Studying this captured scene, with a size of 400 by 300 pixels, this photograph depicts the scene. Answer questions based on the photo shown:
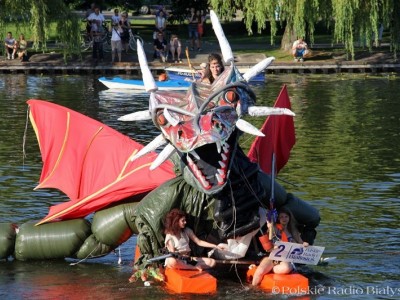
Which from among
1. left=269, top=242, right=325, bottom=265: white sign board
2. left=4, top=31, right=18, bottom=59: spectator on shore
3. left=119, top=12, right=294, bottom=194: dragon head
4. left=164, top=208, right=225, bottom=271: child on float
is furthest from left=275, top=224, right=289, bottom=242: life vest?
left=4, top=31, right=18, bottom=59: spectator on shore

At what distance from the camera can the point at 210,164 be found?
12.3 metres

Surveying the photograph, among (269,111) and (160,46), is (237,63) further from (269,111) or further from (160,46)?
(269,111)

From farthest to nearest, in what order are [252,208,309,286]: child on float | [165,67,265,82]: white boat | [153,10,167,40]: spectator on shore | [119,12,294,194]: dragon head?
[153,10,167,40]: spectator on shore, [165,67,265,82]: white boat, [252,208,309,286]: child on float, [119,12,294,194]: dragon head

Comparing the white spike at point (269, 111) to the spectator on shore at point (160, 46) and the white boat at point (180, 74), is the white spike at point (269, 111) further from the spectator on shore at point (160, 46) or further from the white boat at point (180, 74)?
the spectator on shore at point (160, 46)

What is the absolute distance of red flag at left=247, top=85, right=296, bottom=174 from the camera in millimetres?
14219

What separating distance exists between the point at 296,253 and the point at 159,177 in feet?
7.01

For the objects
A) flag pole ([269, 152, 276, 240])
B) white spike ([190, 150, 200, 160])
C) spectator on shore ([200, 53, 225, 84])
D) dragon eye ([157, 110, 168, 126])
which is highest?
spectator on shore ([200, 53, 225, 84])

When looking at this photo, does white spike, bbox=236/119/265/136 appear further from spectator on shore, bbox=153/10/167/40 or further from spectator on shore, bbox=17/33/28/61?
spectator on shore, bbox=17/33/28/61

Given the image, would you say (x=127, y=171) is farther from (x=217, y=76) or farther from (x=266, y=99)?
(x=266, y=99)

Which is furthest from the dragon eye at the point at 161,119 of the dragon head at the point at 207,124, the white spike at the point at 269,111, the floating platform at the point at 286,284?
the floating platform at the point at 286,284

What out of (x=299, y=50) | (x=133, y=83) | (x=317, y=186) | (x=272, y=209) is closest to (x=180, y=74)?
(x=133, y=83)

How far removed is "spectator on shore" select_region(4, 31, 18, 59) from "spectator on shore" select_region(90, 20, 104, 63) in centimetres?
303

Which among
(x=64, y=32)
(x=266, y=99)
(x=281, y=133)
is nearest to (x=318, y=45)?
(x=64, y=32)

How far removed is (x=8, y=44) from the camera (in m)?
43.1
